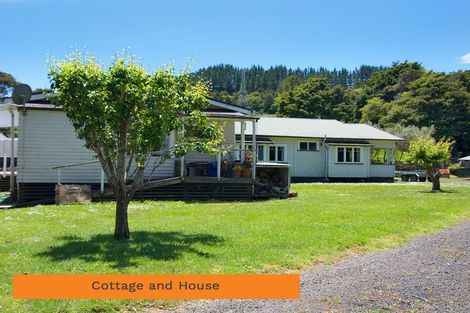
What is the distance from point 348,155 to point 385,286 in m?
27.8

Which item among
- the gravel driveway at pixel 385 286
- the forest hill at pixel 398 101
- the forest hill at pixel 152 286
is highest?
the forest hill at pixel 398 101

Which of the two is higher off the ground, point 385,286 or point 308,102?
point 308,102

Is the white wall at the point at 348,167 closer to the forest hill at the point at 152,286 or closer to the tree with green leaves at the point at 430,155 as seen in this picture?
the tree with green leaves at the point at 430,155

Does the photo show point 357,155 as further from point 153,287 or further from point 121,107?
point 153,287

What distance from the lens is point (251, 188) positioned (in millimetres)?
18453

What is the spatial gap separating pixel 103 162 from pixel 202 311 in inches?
193

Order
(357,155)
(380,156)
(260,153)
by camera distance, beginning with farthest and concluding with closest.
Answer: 1. (380,156)
2. (357,155)
3. (260,153)

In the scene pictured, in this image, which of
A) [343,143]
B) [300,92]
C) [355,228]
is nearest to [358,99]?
[300,92]

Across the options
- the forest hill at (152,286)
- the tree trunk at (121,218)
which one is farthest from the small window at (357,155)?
the forest hill at (152,286)

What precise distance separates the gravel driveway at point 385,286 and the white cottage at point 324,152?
921 inches

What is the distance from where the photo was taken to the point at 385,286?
648 centimetres

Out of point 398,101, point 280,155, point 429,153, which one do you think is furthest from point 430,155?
point 398,101

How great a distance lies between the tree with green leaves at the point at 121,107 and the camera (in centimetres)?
859

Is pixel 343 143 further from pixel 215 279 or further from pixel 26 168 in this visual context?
pixel 215 279
